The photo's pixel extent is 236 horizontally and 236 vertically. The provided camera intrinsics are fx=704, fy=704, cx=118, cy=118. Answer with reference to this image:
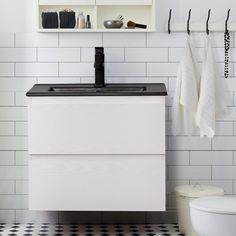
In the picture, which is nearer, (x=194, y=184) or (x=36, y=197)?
(x=36, y=197)

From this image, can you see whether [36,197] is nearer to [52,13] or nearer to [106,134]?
[106,134]

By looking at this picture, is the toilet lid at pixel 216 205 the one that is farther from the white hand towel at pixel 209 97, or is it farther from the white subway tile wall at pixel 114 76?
the white subway tile wall at pixel 114 76

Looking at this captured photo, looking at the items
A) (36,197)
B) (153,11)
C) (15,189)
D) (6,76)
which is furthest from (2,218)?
(153,11)

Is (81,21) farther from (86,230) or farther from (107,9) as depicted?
(86,230)

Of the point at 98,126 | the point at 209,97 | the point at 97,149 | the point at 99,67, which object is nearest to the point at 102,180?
the point at 97,149

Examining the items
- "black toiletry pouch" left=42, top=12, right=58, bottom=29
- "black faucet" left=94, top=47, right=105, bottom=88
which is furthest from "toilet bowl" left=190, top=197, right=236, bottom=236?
"black toiletry pouch" left=42, top=12, right=58, bottom=29

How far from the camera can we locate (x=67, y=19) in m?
5.14

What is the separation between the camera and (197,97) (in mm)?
5145

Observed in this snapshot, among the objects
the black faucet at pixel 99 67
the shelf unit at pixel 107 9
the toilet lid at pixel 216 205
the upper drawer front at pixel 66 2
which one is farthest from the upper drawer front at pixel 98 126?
the upper drawer front at pixel 66 2

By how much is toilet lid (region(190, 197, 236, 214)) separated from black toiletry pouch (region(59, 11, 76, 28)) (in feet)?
5.43

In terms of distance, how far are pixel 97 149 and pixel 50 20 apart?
1.07 m

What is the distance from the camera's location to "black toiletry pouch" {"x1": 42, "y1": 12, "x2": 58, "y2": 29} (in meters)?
5.12

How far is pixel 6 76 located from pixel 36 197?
3.35 ft

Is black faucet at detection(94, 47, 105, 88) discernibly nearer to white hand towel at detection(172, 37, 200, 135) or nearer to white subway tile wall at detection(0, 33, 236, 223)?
white subway tile wall at detection(0, 33, 236, 223)
